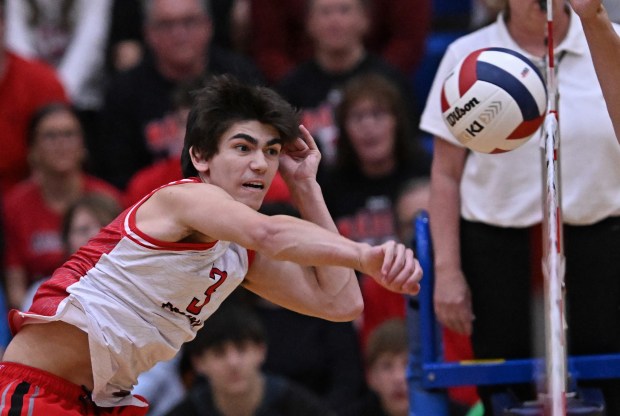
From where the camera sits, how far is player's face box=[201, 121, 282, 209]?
4.06m

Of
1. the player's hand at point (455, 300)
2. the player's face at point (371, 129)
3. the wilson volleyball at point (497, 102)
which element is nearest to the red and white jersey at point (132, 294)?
the wilson volleyball at point (497, 102)

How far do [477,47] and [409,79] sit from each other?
3488 millimetres

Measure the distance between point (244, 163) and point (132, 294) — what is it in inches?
22.8

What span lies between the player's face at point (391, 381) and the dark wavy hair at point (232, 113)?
2582 mm

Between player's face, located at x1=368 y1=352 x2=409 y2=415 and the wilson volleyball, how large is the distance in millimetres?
2179

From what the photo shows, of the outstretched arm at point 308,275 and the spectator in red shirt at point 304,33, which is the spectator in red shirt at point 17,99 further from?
the outstretched arm at point 308,275

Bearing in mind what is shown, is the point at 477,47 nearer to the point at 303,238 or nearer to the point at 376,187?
the point at 303,238

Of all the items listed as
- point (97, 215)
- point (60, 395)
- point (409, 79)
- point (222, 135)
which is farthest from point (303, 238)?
point (409, 79)

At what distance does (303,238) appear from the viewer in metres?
3.70

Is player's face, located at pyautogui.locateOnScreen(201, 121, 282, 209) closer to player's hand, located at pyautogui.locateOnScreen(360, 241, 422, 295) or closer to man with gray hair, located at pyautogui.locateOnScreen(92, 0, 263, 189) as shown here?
player's hand, located at pyautogui.locateOnScreen(360, 241, 422, 295)

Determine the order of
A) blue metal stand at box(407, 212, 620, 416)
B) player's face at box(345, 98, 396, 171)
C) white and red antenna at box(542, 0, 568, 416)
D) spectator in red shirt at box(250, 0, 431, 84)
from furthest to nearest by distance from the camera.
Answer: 1. spectator in red shirt at box(250, 0, 431, 84)
2. player's face at box(345, 98, 396, 171)
3. blue metal stand at box(407, 212, 620, 416)
4. white and red antenna at box(542, 0, 568, 416)

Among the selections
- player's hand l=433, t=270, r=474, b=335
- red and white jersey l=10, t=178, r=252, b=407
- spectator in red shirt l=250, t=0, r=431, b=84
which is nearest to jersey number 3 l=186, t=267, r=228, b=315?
red and white jersey l=10, t=178, r=252, b=407

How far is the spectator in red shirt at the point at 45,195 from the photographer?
25.0ft

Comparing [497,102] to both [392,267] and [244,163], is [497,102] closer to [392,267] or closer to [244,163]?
[244,163]
